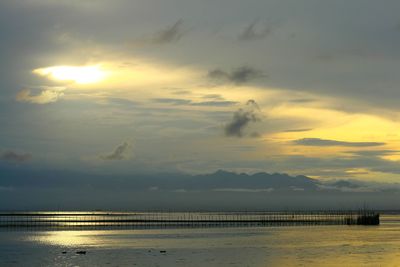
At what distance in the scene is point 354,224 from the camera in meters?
138

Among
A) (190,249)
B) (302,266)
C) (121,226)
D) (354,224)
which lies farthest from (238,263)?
(354,224)

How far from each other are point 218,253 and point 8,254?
21.7 metres

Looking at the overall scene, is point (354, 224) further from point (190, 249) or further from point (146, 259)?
point (146, 259)

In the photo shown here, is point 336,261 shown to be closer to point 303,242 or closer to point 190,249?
point 190,249

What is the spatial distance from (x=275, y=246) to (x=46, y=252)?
26210 mm

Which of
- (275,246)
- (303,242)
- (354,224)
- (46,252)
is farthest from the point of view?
(354,224)

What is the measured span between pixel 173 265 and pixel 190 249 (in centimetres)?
1456

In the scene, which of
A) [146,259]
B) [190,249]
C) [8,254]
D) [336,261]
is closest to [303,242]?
[190,249]

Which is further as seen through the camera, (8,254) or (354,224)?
(354,224)

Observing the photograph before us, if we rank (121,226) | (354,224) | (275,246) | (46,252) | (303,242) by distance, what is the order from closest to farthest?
(46,252)
(275,246)
(303,242)
(121,226)
(354,224)

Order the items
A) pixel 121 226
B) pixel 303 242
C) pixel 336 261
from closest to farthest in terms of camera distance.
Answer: pixel 336 261
pixel 303 242
pixel 121 226

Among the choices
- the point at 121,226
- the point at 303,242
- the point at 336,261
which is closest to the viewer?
the point at 336,261

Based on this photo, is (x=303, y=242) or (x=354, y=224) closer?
(x=303, y=242)

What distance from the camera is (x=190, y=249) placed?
6656 centimetres
